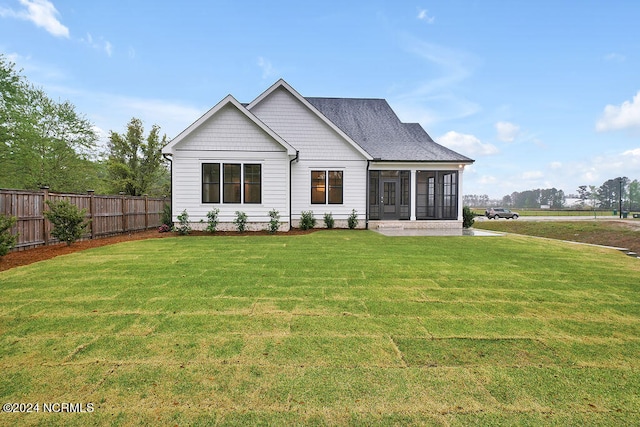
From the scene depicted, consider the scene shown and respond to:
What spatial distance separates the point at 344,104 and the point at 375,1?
613 centimetres

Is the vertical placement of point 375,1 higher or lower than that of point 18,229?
higher

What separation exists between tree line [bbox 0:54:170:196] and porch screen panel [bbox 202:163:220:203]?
14565mm

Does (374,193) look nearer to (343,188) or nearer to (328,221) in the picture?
(343,188)

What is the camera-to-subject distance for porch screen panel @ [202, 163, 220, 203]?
1341 cm

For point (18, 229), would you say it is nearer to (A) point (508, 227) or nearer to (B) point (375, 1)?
(B) point (375, 1)

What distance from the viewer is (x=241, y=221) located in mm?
13414

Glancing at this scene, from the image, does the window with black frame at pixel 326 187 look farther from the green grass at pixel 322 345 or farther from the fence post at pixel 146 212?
the green grass at pixel 322 345

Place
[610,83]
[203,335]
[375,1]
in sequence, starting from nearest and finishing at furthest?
[203,335] < [375,1] < [610,83]

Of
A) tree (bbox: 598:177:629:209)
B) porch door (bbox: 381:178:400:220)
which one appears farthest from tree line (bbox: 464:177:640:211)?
porch door (bbox: 381:178:400:220)

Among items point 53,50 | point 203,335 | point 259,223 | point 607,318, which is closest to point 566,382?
point 607,318

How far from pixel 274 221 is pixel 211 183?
340cm

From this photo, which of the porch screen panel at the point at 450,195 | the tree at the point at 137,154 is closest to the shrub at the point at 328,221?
the porch screen panel at the point at 450,195

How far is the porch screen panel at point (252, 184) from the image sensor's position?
44.6 ft

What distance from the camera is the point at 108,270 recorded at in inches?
247
